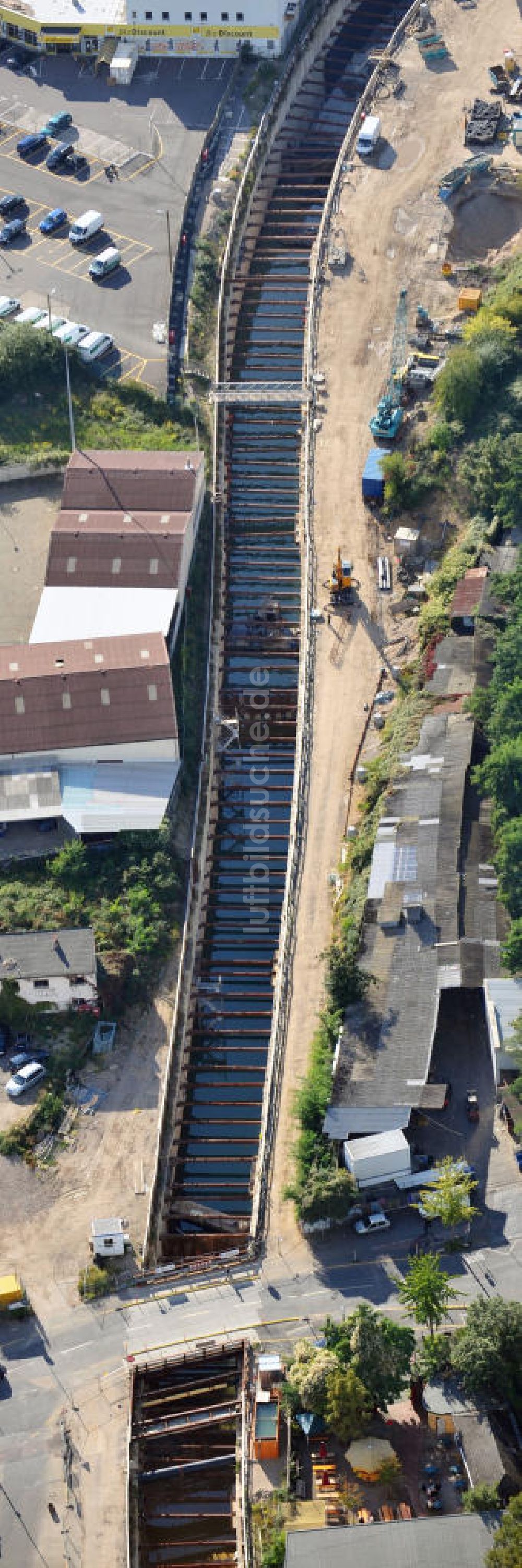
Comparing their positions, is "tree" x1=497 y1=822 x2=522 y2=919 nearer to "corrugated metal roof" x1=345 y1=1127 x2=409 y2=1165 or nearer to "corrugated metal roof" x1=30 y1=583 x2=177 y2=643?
"corrugated metal roof" x1=345 y1=1127 x2=409 y2=1165

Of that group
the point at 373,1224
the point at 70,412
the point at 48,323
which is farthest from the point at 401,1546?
the point at 48,323

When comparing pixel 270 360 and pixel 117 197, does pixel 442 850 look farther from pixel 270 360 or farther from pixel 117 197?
pixel 117 197

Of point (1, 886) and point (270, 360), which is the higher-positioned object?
point (270, 360)

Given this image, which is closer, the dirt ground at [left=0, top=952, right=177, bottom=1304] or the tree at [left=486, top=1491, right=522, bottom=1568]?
the tree at [left=486, top=1491, right=522, bottom=1568]

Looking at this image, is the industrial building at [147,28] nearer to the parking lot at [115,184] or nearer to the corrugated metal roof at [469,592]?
the parking lot at [115,184]

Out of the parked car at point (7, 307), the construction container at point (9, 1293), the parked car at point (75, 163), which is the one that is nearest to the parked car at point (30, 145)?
the parked car at point (75, 163)

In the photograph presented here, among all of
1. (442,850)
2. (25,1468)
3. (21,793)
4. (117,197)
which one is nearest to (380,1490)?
(25,1468)

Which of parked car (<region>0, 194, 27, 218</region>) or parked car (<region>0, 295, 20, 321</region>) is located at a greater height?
parked car (<region>0, 194, 27, 218</region>)

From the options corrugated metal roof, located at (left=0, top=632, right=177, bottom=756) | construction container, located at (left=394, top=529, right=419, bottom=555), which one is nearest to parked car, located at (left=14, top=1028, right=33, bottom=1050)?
corrugated metal roof, located at (left=0, top=632, right=177, bottom=756)
